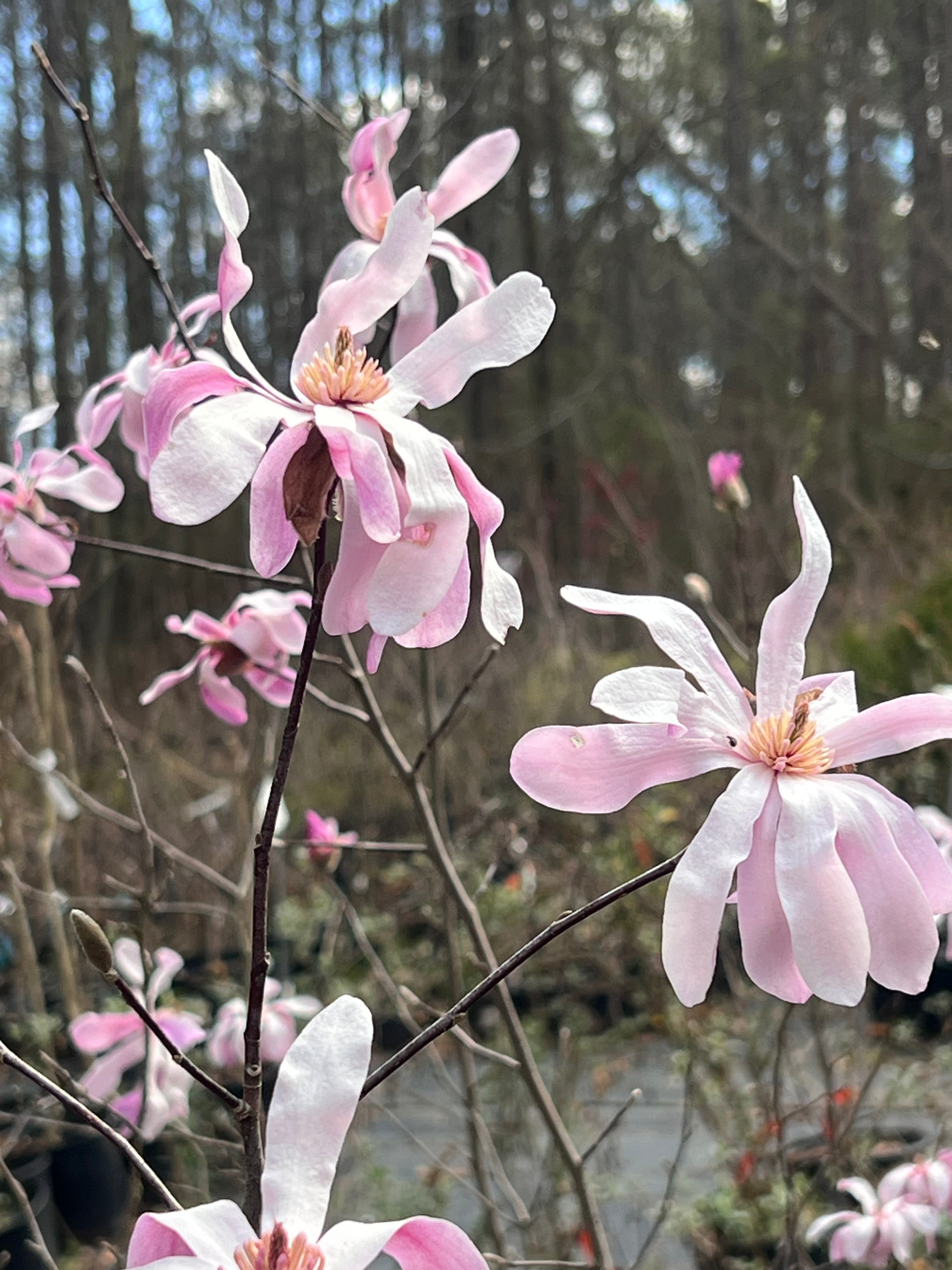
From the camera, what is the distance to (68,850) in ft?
10.5

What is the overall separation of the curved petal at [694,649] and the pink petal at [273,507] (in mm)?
113

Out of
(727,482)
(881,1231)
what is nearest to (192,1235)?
(881,1231)

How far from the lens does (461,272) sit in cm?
66

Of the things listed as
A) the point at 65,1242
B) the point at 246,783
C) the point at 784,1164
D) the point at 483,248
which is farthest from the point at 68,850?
the point at 483,248

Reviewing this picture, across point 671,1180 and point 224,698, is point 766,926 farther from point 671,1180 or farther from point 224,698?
point 671,1180

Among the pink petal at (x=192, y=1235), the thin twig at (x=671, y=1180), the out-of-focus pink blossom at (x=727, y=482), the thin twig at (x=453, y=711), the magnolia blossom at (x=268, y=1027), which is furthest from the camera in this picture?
the out-of-focus pink blossom at (x=727, y=482)

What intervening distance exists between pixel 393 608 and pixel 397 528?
28 mm

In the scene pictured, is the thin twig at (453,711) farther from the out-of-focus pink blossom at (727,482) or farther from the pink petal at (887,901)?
the out-of-focus pink blossom at (727,482)

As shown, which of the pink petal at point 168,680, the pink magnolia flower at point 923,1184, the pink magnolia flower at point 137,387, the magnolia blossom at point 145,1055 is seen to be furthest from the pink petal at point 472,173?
the pink magnolia flower at point 923,1184

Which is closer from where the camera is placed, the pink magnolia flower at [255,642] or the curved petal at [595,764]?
the curved petal at [595,764]

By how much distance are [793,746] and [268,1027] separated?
2.66ft

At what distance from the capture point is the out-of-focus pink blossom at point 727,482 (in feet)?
4.49

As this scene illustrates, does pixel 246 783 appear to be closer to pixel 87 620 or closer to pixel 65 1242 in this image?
pixel 65 1242

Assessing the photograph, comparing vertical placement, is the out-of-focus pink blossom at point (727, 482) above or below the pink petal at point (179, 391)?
above
